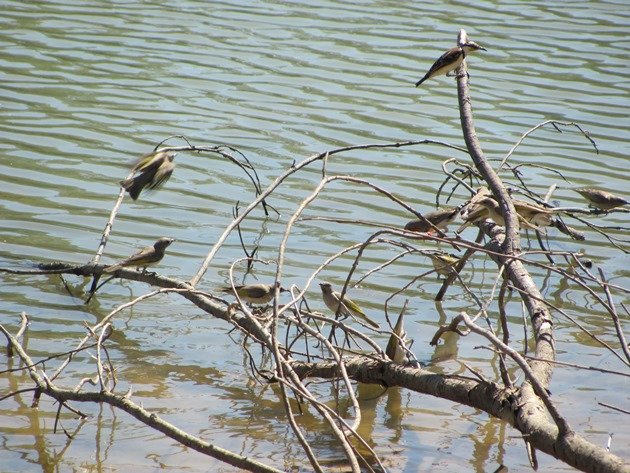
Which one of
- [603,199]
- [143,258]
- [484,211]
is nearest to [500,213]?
[484,211]

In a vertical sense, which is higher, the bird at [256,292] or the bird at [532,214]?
the bird at [532,214]

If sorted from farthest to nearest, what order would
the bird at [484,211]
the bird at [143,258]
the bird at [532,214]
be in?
the bird at [143,258] → the bird at [532,214] → the bird at [484,211]

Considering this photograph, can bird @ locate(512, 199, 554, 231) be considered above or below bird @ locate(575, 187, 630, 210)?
above

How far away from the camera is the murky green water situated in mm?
5426

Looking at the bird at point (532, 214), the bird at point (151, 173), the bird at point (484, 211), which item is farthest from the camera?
the bird at point (151, 173)

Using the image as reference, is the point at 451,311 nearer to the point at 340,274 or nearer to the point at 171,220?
the point at 340,274

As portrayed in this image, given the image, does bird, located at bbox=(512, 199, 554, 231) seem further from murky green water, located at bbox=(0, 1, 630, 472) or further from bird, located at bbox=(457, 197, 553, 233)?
murky green water, located at bbox=(0, 1, 630, 472)

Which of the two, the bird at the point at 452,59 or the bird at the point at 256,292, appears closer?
the bird at the point at 256,292

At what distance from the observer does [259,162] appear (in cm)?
1000

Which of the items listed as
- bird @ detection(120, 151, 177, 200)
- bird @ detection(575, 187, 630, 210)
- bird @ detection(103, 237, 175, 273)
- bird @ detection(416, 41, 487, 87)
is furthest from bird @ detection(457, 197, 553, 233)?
bird @ detection(103, 237, 175, 273)

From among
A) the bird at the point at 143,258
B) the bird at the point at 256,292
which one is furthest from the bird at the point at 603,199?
the bird at the point at 143,258

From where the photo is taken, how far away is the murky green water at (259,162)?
5426mm

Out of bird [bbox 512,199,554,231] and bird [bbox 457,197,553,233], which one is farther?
bird [bbox 512,199,554,231]

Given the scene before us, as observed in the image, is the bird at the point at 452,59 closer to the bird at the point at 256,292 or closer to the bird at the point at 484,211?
the bird at the point at 484,211
